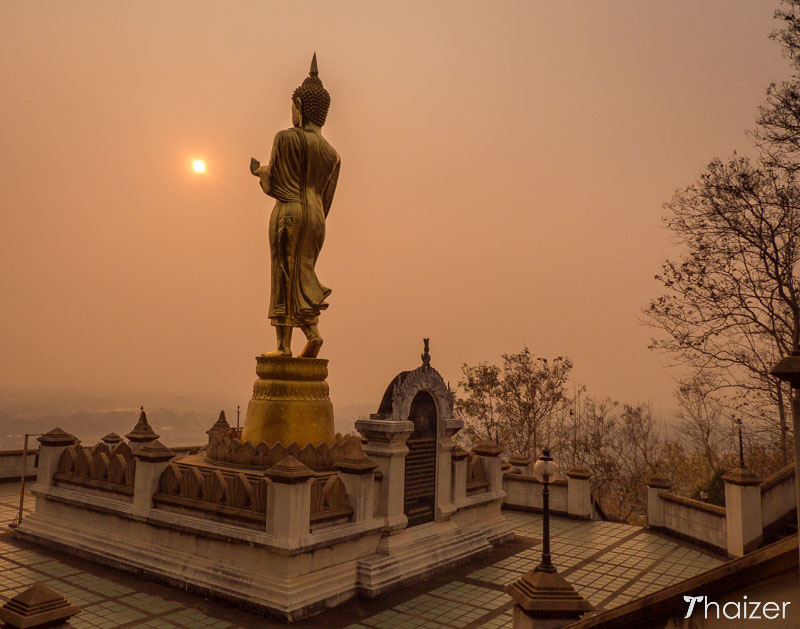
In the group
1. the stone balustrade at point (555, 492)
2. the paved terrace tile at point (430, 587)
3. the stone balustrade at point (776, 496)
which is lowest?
the paved terrace tile at point (430, 587)

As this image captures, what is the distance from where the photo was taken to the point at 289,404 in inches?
500

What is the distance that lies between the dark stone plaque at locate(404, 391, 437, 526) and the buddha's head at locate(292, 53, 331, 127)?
293 inches

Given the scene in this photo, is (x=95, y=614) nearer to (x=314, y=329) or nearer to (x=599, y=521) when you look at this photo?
(x=314, y=329)

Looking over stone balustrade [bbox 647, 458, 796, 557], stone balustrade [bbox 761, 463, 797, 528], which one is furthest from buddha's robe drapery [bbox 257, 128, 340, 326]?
stone balustrade [bbox 761, 463, 797, 528]

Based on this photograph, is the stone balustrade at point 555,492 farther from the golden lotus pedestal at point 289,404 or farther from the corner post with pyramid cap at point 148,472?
the corner post with pyramid cap at point 148,472

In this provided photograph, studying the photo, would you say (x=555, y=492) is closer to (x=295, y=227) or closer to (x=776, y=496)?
(x=776, y=496)

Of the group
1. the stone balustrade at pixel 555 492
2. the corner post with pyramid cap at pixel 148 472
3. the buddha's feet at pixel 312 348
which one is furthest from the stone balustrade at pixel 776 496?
the corner post with pyramid cap at pixel 148 472

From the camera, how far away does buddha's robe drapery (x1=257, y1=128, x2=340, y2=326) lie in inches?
542

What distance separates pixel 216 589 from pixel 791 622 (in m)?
8.33

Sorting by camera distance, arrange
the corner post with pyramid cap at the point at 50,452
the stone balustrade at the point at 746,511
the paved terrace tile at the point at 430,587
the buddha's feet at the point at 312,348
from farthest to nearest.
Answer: the buddha's feet at the point at 312,348 → the corner post with pyramid cap at the point at 50,452 → the stone balustrade at the point at 746,511 → the paved terrace tile at the point at 430,587

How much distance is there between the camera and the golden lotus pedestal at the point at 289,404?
12594 mm

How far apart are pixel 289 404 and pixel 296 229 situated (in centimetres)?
410

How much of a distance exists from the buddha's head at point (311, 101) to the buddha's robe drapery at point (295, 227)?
1.87 ft

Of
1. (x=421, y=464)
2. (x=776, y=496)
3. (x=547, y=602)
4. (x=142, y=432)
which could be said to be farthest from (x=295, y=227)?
(x=776, y=496)
